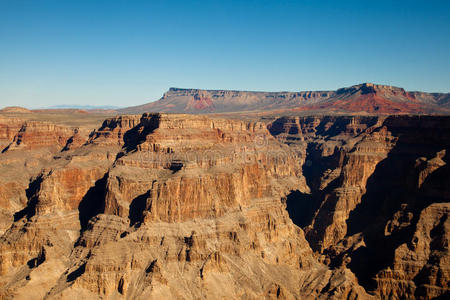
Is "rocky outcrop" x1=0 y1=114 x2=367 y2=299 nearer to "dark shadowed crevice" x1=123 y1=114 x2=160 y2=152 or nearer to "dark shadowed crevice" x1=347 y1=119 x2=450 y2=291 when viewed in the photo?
"dark shadowed crevice" x1=123 y1=114 x2=160 y2=152

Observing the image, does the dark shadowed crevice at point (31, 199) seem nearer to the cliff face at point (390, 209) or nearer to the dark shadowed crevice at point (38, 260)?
the dark shadowed crevice at point (38, 260)

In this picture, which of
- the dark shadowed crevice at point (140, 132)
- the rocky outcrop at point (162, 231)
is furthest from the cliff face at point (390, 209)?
the dark shadowed crevice at point (140, 132)

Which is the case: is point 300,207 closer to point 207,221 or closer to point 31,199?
point 207,221

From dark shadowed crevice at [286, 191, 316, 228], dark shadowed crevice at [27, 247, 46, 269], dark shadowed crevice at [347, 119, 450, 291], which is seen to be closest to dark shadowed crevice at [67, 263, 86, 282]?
dark shadowed crevice at [27, 247, 46, 269]

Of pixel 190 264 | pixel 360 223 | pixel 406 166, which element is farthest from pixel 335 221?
pixel 190 264

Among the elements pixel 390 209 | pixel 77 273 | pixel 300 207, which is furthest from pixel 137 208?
pixel 390 209

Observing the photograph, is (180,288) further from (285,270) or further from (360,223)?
(360,223)
